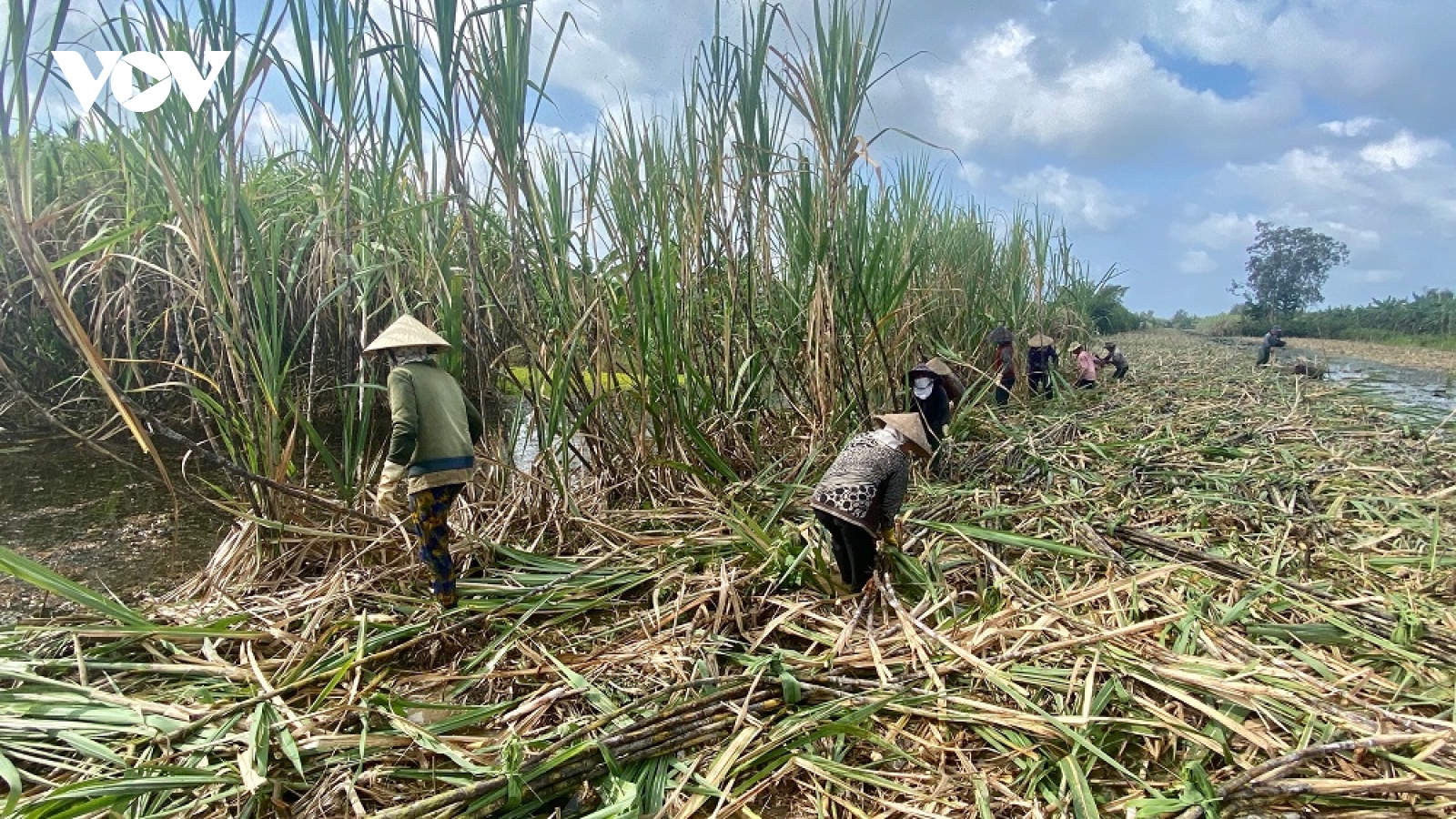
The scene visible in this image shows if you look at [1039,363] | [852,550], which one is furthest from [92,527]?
[1039,363]

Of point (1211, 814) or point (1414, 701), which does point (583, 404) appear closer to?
point (1211, 814)

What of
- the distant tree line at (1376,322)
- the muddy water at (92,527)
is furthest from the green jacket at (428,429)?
the distant tree line at (1376,322)

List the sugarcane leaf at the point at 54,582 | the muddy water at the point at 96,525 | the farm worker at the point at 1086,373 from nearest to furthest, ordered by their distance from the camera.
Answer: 1. the sugarcane leaf at the point at 54,582
2. the muddy water at the point at 96,525
3. the farm worker at the point at 1086,373

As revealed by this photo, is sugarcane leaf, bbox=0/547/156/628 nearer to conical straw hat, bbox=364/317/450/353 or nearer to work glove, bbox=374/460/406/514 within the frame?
work glove, bbox=374/460/406/514

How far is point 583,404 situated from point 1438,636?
3067 mm

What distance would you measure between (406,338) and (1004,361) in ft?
14.3

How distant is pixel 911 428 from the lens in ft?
8.45

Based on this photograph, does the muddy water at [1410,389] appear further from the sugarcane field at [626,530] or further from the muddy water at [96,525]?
the muddy water at [96,525]

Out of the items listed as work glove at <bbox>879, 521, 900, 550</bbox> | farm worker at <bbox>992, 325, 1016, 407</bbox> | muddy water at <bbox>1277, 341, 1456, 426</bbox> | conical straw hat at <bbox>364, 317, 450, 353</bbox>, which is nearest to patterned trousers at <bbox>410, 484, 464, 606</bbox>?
conical straw hat at <bbox>364, 317, 450, 353</bbox>

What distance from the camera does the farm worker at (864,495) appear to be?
241cm

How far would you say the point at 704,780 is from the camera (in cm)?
159

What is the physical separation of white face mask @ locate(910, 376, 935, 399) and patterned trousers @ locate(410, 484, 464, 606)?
2.56m

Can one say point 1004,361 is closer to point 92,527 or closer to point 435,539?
point 435,539

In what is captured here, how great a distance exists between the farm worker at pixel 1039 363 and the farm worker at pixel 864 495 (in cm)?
401
